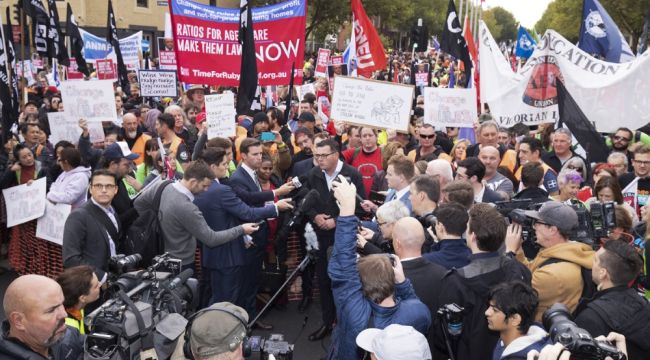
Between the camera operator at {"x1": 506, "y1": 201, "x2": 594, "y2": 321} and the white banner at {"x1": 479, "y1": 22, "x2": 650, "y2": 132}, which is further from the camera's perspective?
the white banner at {"x1": 479, "y1": 22, "x2": 650, "y2": 132}

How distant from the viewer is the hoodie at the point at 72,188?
6.79 metres

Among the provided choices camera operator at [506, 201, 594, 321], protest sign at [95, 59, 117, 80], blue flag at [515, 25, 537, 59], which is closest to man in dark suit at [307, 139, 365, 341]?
camera operator at [506, 201, 594, 321]

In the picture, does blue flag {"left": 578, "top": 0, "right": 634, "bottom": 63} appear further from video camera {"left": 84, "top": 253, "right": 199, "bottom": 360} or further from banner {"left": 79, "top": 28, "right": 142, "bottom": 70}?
banner {"left": 79, "top": 28, "right": 142, "bottom": 70}

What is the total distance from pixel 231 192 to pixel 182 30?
362 centimetres

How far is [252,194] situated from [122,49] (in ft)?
36.7

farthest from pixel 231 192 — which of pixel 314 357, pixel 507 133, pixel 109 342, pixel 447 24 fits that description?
pixel 447 24

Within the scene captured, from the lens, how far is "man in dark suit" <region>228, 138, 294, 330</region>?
651cm

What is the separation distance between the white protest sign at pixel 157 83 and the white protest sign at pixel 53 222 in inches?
230

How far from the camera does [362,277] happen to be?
146 inches

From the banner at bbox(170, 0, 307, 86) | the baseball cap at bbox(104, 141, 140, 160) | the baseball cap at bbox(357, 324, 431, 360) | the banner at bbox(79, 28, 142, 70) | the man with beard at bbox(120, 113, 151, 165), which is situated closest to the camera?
the baseball cap at bbox(357, 324, 431, 360)

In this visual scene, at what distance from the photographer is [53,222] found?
7090 millimetres

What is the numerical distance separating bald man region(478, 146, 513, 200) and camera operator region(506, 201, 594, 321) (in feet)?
8.57

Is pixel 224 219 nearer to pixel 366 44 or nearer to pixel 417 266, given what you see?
pixel 417 266

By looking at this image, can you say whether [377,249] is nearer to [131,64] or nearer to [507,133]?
[507,133]
